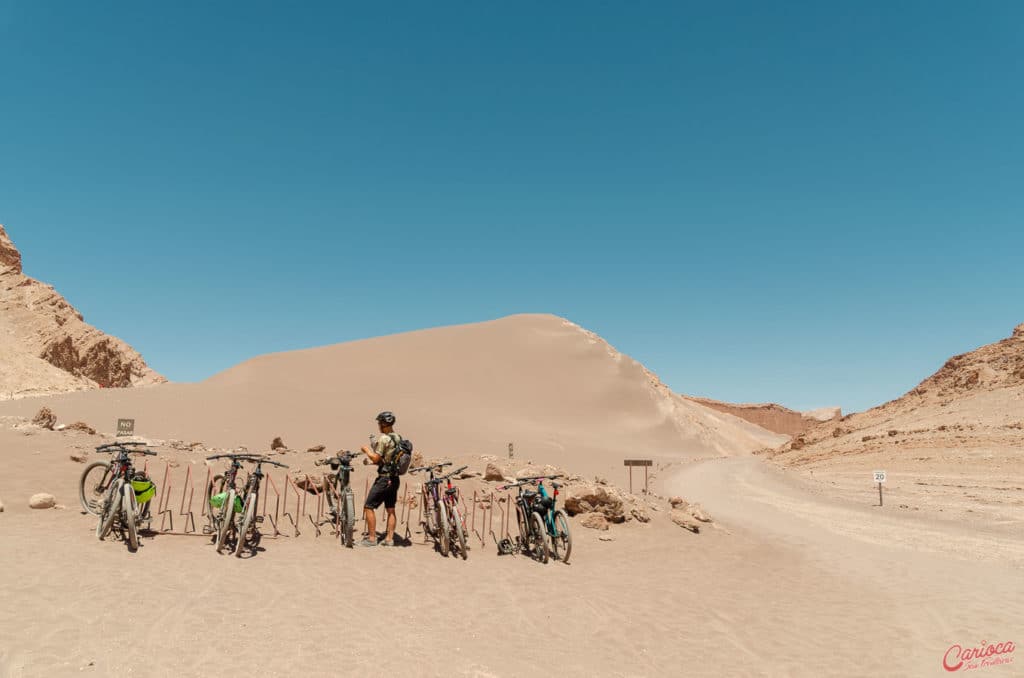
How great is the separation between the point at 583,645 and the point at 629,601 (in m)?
1.92

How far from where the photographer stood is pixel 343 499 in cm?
990

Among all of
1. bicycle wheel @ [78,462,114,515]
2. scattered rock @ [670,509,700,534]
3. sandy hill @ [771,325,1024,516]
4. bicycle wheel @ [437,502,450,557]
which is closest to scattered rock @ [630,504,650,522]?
scattered rock @ [670,509,700,534]

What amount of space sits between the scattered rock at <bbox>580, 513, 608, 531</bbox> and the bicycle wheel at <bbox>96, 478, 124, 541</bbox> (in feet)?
29.0

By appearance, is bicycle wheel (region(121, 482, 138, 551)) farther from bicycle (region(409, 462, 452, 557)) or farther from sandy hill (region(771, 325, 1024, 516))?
sandy hill (region(771, 325, 1024, 516))

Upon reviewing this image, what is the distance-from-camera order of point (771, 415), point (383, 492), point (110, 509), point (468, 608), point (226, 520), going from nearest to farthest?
point (468, 608)
point (110, 509)
point (226, 520)
point (383, 492)
point (771, 415)

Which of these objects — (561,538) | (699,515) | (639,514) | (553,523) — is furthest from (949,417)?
(553,523)

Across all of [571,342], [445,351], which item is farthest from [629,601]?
[571,342]

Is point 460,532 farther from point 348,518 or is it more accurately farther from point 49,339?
point 49,339

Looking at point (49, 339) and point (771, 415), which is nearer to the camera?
point (49, 339)

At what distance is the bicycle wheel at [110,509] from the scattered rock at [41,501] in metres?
2.27

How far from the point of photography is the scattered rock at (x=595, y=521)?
12844 millimetres

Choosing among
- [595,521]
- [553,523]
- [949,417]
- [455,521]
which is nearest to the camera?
[455,521]

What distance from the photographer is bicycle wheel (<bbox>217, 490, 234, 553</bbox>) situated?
27.8 feet

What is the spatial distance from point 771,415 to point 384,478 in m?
150
